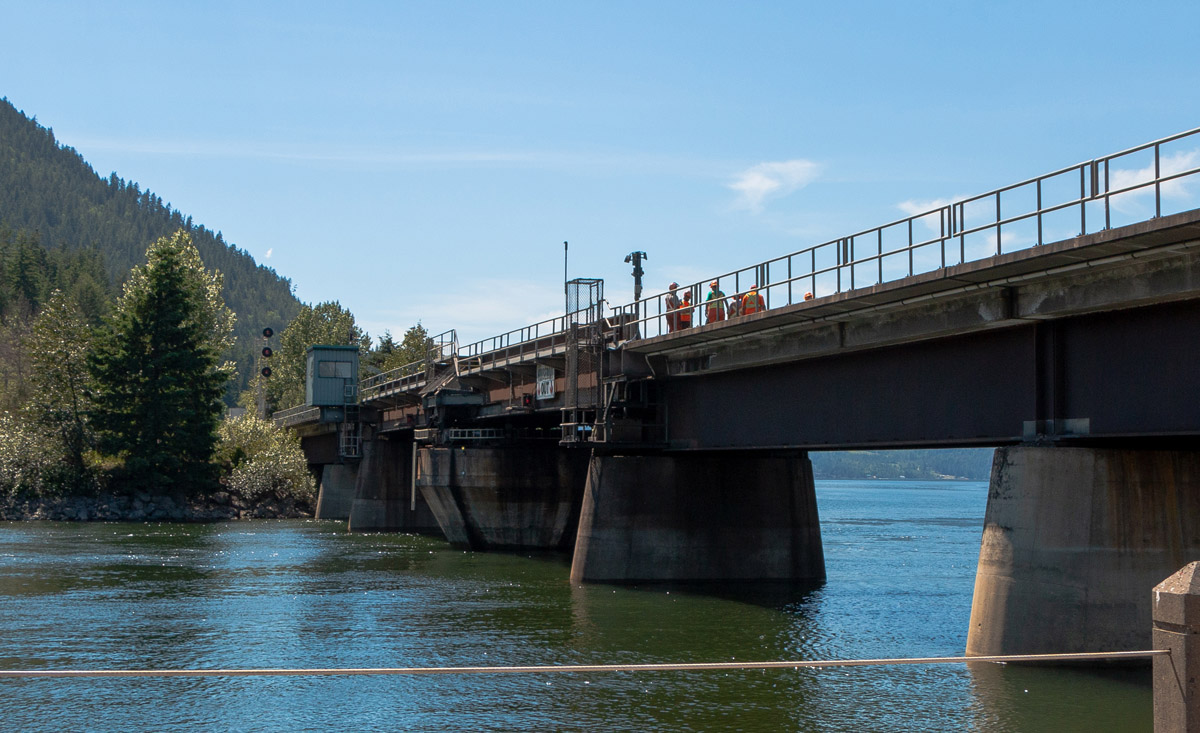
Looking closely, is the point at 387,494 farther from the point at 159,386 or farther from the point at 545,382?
the point at 545,382

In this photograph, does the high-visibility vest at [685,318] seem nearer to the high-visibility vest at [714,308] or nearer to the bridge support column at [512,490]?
the high-visibility vest at [714,308]

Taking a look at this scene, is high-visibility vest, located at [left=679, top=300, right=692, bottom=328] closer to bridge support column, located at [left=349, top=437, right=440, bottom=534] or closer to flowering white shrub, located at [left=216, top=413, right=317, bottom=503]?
bridge support column, located at [left=349, top=437, right=440, bottom=534]

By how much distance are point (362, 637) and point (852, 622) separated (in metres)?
12.4

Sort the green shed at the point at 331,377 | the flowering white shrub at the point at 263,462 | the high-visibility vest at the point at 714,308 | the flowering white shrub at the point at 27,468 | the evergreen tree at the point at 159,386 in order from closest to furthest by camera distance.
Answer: the high-visibility vest at the point at 714,308
the flowering white shrub at the point at 27,468
the green shed at the point at 331,377
the evergreen tree at the point at 159,386
the flowering white shrub at the point at 263,462

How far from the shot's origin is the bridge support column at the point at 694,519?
39.3 m

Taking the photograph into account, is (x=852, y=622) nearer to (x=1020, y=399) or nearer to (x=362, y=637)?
(x=1020, y=399)

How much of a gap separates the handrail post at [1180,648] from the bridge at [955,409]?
473 inches

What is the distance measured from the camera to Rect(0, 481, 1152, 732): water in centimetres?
1998

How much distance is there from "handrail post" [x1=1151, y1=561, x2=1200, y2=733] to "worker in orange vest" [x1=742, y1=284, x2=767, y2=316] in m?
22.6

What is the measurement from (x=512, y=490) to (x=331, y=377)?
28708 millimetres

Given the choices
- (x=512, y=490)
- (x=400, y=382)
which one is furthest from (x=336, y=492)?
(x=512, y=490)

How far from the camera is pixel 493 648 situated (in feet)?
88.8

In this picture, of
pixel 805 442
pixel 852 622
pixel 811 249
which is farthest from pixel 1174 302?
pixel 852 622

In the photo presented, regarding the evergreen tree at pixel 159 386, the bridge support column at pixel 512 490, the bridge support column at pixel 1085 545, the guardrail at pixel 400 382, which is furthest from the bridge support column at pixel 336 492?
the bridge support column at pixel 1085 545
